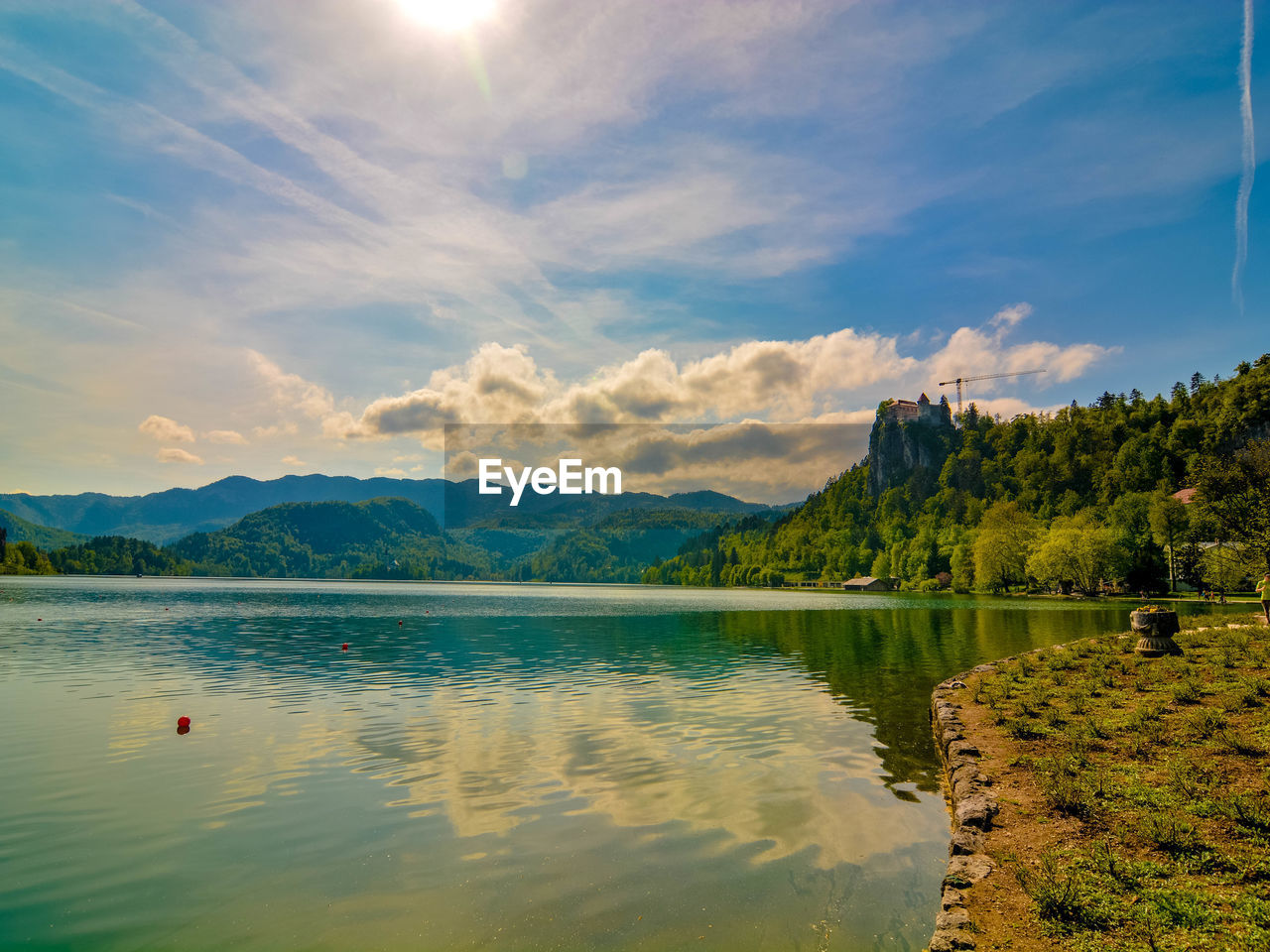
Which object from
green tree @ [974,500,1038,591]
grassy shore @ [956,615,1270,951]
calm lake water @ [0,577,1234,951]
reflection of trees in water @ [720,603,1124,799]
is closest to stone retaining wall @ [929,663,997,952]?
grassy shore @ [956,615,1270,951]

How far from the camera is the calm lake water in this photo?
10922 millimetres

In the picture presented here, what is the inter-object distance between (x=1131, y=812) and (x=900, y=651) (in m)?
37.0

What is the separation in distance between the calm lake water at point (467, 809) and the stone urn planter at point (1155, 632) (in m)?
9.45

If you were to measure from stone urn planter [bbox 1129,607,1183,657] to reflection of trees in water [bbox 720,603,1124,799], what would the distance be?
331 inches

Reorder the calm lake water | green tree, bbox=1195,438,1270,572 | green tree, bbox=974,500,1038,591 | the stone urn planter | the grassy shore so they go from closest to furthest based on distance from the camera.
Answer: the grassy shore < the calm lake water < the stone urn planter < green tree, bbox=1195,438,1270,572 < green tree, bbox=974,500,1038,591

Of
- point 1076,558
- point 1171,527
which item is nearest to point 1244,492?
point 1076,558

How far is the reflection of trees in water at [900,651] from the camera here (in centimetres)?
2219

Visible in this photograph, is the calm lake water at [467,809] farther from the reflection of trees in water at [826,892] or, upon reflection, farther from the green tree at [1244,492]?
the green tree at [1244,492]

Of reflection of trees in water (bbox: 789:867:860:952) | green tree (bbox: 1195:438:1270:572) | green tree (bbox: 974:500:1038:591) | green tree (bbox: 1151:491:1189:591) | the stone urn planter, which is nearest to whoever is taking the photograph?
reflection of trees in water (bbox: 789:867:860:952)

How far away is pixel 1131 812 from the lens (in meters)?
12.6

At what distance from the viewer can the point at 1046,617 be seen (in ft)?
242

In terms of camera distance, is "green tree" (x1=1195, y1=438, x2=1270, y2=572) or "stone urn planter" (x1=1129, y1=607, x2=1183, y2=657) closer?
"stone urn planter" (x1=1129, y1=607, x2=1183, y2=657)

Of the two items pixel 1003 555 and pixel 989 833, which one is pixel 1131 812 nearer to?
pixel 989 833

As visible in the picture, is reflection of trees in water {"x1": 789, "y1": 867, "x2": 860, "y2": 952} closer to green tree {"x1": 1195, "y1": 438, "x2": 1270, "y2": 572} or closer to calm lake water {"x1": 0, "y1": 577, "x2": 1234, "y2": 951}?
calm lake water {"x1": 0, "y1": 577, "x2": 1234, "y2": 951}
